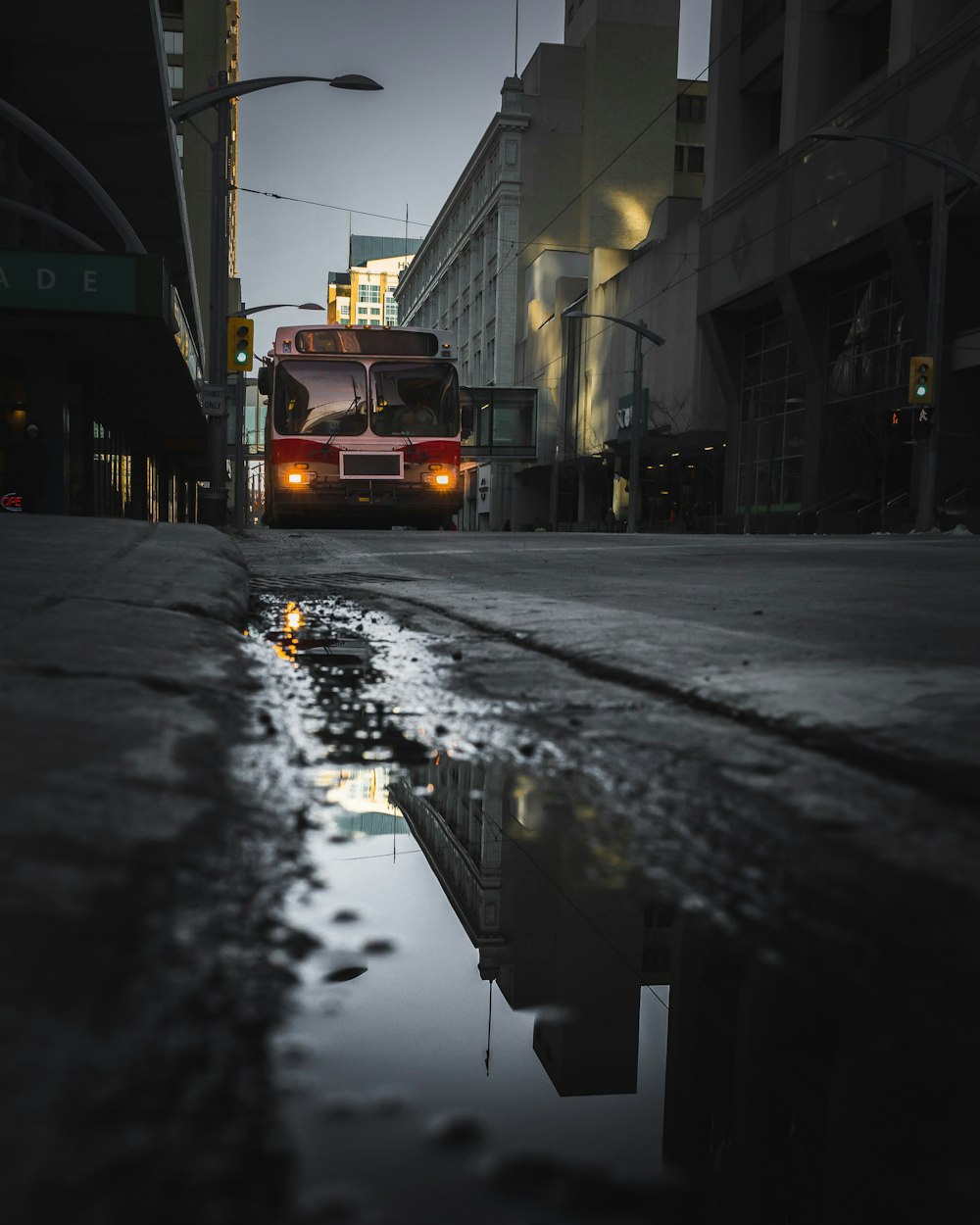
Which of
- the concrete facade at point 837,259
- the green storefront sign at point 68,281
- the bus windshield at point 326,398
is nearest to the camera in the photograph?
the green storefront sign at point 68,281

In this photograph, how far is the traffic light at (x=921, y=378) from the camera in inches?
921

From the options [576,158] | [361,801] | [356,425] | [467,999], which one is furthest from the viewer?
[576,158]

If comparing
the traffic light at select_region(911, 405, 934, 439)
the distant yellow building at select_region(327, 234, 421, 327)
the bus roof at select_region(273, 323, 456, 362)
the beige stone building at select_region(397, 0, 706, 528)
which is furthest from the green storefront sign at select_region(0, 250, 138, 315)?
the distant yellow building at select_region(327, 234, 421, 327)

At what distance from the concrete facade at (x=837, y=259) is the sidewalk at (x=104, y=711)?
21933 millimetres

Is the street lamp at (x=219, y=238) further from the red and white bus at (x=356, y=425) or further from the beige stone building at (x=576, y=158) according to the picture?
the beige stone building at (x=576, y=158)

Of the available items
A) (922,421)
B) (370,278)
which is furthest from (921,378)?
(370,278)

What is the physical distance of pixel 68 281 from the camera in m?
14.5

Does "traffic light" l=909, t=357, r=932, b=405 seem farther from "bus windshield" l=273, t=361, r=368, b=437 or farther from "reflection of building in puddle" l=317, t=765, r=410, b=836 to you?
"reflection of building in puddle" l=317, t=765, r=410, b=836

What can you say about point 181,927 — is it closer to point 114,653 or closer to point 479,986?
point 479,986

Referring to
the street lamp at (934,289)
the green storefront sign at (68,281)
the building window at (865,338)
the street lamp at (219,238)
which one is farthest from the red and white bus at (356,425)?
the building window at (865,338)

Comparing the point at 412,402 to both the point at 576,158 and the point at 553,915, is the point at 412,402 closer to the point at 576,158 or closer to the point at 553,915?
the point at 553,915

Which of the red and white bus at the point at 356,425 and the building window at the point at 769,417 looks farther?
the building window at the point at 769,417

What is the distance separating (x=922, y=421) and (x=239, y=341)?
42.0ft

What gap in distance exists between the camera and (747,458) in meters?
38.2
